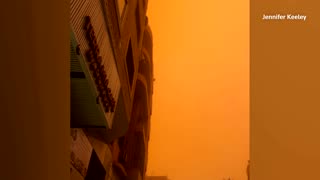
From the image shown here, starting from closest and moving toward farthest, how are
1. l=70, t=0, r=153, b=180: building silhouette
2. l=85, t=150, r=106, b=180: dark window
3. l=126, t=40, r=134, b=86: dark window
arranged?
l=70, t=0, r=153, b=180: building silhouette, l=85, t=150, r=106, b=180: dark window, l=126, t=40, r=134, b=86: dark window

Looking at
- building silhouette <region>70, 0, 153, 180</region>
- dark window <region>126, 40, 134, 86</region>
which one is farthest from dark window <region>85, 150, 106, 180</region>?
dark window <region>126, 40, 134, 86</region>

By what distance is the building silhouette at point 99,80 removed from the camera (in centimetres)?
73

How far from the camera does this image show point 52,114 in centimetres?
41

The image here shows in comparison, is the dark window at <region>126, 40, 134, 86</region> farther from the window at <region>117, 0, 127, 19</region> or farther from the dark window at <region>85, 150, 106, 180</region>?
the dark window at <region>85, 150, 106, 180</region>

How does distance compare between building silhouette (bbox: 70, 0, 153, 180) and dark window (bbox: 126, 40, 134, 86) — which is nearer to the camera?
building silhouette (bbox: 70, 0, 153, 180)

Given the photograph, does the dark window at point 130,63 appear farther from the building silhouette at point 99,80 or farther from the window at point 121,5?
the window at point 121,5

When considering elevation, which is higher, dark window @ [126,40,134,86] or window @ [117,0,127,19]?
window @ [117,0,127,19]

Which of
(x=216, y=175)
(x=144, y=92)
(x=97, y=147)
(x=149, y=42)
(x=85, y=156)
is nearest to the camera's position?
(x=85, y=156)

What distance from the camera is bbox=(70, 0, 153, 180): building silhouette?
2.39 feet

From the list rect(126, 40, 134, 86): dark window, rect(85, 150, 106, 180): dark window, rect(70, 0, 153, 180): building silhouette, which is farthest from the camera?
rect(126, 40, 134, 86): dark window

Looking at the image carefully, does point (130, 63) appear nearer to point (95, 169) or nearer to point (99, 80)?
point (95, 169)
